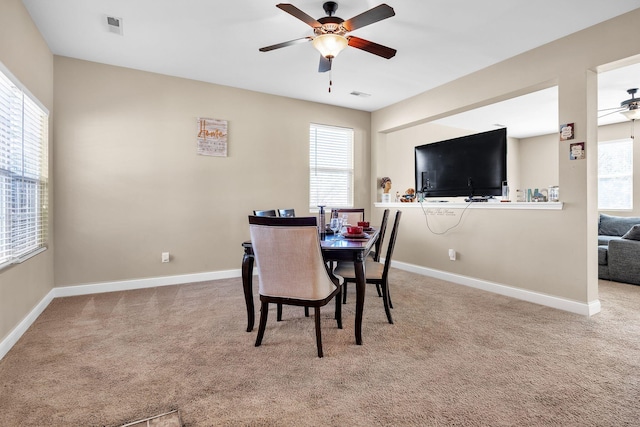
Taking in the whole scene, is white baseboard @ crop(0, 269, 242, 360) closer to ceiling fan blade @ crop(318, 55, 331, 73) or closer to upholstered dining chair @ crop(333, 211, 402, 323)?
upholstered dining chair @ crop(333, 211, 402, 323)

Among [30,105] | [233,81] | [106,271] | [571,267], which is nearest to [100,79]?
[30,105]

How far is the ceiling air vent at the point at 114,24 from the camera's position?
8.77 ft

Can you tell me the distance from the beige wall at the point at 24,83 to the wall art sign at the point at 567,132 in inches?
175

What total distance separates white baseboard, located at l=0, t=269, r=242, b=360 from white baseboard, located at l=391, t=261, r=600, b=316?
2681 mm

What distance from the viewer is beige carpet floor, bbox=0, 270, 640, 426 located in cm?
149

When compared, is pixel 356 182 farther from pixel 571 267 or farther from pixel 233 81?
pixel 571 267

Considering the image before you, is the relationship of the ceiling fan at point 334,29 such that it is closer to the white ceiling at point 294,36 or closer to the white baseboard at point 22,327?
the white ceiling at point 294,36

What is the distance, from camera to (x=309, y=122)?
482 centimetres

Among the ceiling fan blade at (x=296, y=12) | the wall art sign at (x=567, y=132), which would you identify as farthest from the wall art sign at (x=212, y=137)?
the wall art sign at (x=567, y=132)

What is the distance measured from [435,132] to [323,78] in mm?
3455

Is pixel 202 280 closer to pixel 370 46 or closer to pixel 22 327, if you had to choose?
pixel 22 327

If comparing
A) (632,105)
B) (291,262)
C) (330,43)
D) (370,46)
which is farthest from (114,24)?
(632,105)

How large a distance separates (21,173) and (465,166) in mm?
4465

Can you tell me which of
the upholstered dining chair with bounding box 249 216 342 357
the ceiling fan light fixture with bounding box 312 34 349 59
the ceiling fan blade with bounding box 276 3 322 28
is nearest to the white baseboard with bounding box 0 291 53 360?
the upholstered dining chair with bounding box 249 216 342 357
